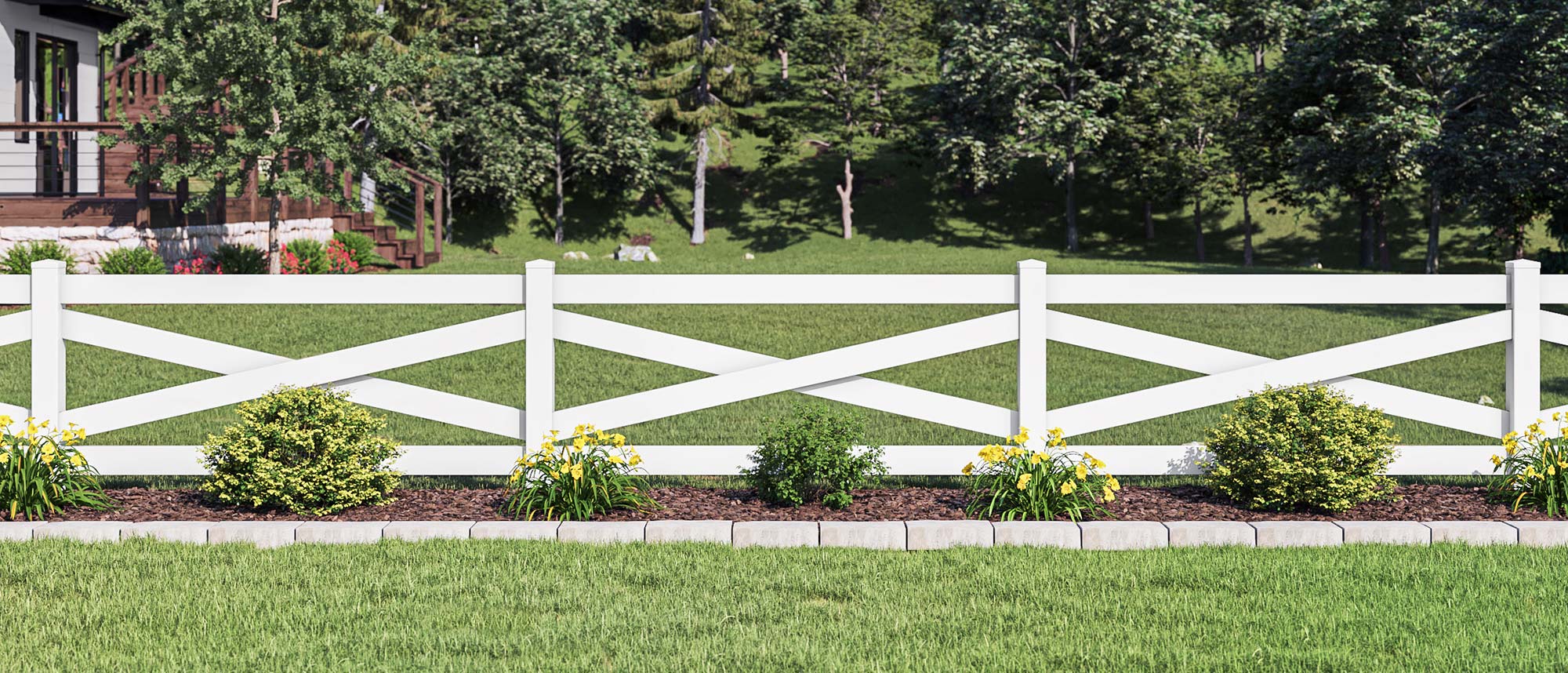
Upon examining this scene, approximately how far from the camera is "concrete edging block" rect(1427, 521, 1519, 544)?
6.27m

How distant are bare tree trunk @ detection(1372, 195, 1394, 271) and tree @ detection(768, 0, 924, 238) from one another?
15.8 meters

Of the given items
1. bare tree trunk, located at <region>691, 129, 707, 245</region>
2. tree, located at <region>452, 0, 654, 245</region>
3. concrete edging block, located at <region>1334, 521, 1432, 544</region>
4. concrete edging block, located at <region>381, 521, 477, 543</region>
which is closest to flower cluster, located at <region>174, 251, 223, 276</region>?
concrete edging block, located at <region>381, 521, 477, 543</region>

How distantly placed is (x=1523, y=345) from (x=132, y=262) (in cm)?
1727

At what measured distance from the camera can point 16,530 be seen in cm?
627

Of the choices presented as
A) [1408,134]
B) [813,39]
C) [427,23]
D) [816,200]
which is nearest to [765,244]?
[816,200]

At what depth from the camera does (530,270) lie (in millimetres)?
6914

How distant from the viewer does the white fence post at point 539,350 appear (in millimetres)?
6941

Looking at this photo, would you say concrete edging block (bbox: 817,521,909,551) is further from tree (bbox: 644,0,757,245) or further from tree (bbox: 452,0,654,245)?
tree (bbox: 644,0,757,245)

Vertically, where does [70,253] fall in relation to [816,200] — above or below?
below

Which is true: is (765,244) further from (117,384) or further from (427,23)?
(117,384)

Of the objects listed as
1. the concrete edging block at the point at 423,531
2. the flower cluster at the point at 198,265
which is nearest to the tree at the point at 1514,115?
the concrete edging block at the point at 423,531

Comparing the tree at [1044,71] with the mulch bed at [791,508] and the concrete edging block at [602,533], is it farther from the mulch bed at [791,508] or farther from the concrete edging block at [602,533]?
the concrete edging block at [602,533]

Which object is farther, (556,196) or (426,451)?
(556,196)

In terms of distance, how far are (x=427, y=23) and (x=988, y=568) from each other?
137ft
